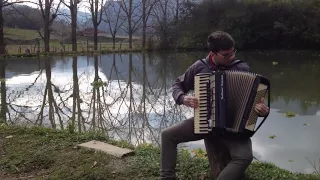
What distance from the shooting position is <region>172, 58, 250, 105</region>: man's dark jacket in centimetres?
349

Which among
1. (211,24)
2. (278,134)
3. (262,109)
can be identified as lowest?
(278,134)

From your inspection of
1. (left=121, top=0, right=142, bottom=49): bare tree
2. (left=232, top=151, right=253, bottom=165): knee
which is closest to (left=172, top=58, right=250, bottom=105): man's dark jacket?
(left=232, top=151, right=253, bottom=165): knee

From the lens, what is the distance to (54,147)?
4.96 metres

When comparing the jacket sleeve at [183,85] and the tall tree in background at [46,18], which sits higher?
the tall tree in background at [46,18]

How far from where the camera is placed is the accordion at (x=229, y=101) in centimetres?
324

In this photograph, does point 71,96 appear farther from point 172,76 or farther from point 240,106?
point 240,106

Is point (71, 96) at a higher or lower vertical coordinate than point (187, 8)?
lower

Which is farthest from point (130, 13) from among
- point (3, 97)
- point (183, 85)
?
point (183, 85)

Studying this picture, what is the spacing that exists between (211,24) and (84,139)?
25053 millimetres

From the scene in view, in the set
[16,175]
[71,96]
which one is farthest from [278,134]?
[71,96]

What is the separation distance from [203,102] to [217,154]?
0.55 m

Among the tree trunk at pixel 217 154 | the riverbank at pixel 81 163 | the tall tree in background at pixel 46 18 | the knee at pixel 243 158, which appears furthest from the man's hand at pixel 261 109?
the tall tree in background at pixel 46 18

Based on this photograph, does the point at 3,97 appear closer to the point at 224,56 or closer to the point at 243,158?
the point at 224,56

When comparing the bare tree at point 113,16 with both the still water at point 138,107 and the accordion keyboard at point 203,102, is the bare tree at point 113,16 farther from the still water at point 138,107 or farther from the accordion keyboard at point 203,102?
the accordion keyboard at point 203,102
